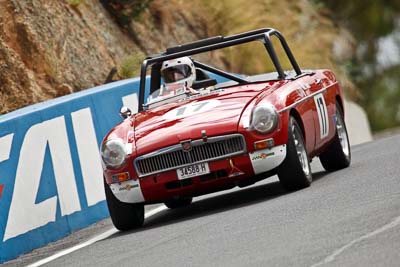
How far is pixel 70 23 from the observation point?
21547 millimetres

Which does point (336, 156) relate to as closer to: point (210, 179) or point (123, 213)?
point (210, 179)

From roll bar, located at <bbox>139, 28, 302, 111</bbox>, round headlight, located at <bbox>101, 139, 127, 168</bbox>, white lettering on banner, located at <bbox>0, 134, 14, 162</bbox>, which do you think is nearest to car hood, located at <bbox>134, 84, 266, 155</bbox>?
round headlight, located at <bbox>101, 139, 127, 168</bbox>

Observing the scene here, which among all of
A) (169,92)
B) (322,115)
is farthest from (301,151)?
(169,92)

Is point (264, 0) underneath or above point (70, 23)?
underneath

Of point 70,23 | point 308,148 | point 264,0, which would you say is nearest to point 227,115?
point 308,148

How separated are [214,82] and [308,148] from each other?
1.35 m

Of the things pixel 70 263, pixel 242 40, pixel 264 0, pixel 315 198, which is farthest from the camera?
pixel 264 0

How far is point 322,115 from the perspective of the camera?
13.8 meters

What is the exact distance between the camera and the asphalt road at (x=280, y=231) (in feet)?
27.9

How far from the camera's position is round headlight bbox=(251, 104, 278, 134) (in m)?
12.0

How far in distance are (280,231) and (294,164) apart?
2.48 m

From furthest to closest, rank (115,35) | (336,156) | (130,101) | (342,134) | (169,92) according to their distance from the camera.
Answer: (115,35), (130,101), (342,134), (336,156), (169,92)

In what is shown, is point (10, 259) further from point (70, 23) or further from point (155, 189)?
point (70, 23)

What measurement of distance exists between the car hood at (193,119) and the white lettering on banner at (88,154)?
1.42 meters
